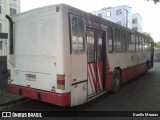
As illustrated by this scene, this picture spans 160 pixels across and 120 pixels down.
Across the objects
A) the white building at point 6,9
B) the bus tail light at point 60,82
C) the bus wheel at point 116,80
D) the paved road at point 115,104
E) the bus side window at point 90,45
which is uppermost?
the white building at point 6,9

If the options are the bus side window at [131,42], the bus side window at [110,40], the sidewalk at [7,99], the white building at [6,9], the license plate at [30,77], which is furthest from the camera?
the white building at [6,9]

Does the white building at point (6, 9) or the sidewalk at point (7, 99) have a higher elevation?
the white building at point (6, 9)

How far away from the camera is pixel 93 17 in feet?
20.2

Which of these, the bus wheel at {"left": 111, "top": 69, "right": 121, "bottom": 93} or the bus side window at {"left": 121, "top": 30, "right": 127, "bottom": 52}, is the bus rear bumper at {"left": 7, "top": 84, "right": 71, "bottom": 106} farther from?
the bus side window at {"left": 121, "top": 30, "right": 127, "bottom": 52}

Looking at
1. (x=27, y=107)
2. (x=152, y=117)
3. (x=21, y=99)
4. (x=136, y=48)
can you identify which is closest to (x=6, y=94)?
(x=21, y=99)

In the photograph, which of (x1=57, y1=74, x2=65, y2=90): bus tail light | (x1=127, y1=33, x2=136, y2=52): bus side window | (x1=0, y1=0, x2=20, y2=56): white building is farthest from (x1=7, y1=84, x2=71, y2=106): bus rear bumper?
(x1=0, y1=0, x2=20, y2=56): white building

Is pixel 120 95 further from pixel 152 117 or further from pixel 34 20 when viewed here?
pixel 34 20

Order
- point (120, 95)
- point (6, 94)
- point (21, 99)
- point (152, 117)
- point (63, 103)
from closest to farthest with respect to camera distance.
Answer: point (63, 103) < point (152, 117) < point (21, 99) < point (6, 94) < point (120, 95)

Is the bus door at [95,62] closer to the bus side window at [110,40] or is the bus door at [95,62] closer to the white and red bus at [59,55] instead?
the white and red bus at [59,55]

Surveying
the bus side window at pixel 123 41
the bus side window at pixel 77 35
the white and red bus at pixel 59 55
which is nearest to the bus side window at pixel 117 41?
the bus side window at pixel 123 41

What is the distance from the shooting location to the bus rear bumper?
4812 millimetres

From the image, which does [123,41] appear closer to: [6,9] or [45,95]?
[45,95]

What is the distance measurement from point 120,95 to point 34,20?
459 cm

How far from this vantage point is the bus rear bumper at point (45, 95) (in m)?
4.81
